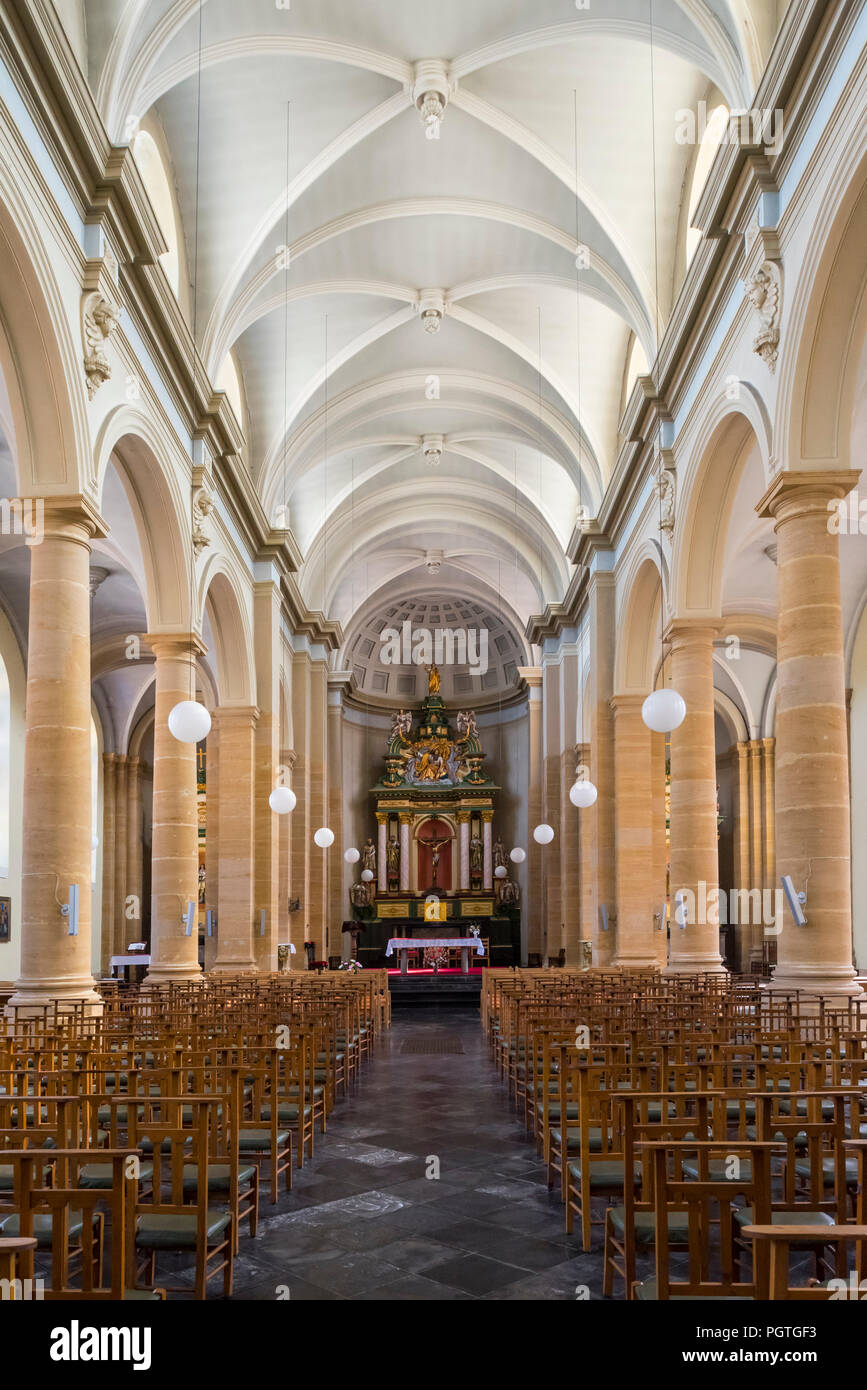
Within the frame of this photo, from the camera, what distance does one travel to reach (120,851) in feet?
102

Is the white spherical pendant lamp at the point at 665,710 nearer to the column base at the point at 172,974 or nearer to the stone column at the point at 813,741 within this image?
the stone column at the point at 813,741

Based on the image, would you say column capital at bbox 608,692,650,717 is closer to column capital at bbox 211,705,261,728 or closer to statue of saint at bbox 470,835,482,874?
column capital at bbox 211,705,261,728

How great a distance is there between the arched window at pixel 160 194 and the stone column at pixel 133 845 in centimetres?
1836

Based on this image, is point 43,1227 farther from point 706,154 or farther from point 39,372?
point 706,154

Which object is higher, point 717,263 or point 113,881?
point 717,263

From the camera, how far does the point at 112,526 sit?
19078mm

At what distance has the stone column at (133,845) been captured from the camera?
31.5 metres

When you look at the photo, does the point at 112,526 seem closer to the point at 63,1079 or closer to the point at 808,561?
the point at 808,561

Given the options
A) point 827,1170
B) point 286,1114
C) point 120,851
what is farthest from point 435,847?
point 827,1170

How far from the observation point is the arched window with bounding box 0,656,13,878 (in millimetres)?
21312

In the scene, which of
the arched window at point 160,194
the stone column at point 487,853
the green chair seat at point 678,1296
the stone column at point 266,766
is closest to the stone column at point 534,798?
the stone column at point 487,853

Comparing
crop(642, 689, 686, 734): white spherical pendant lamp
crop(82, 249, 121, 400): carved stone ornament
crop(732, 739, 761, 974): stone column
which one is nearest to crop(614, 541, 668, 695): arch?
crop(642, 689, 686, 734): white spherical pendant lamp
